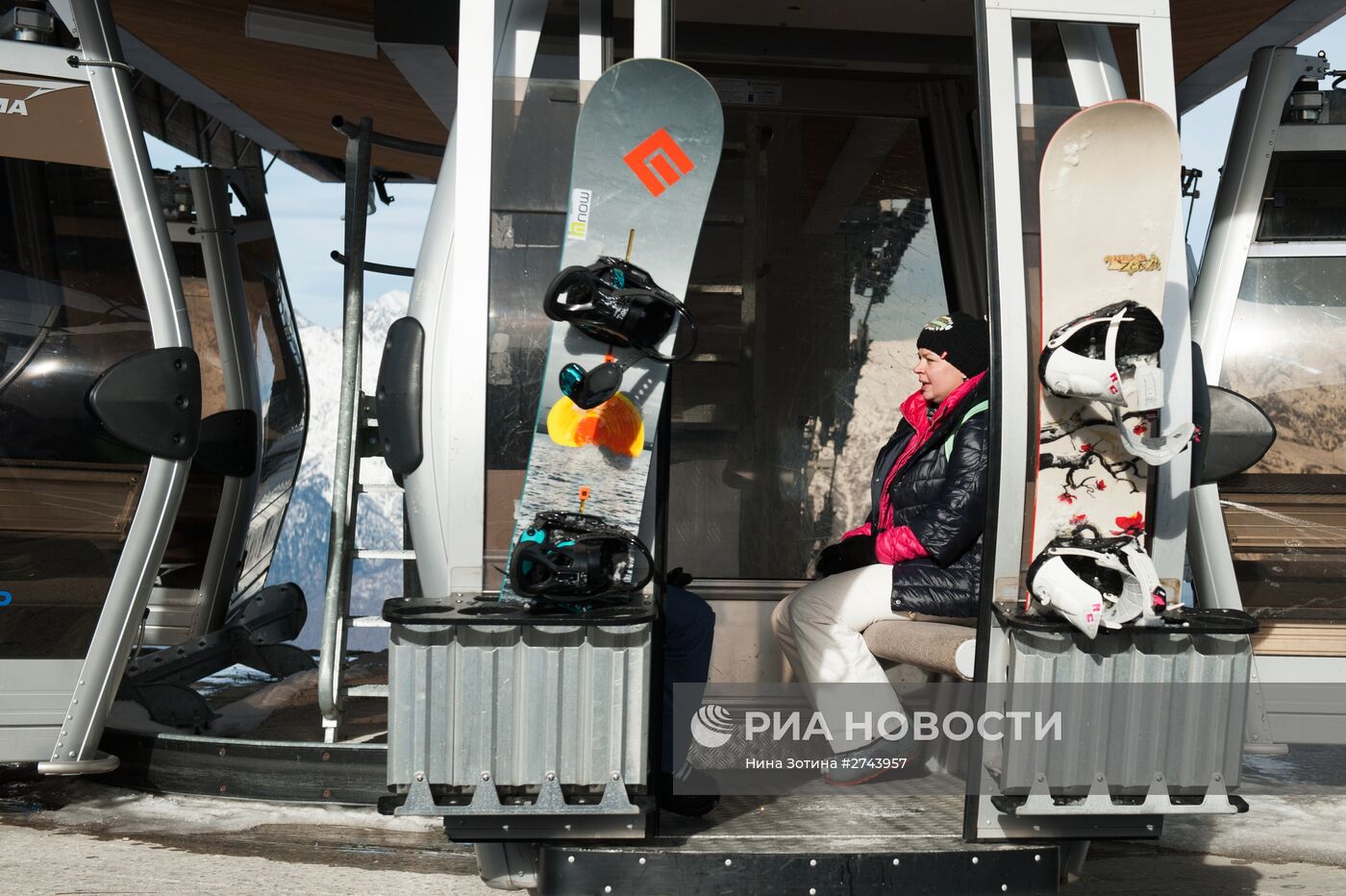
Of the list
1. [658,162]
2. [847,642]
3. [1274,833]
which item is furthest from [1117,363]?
[1274,833]

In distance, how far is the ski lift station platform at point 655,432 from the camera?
2883 mm

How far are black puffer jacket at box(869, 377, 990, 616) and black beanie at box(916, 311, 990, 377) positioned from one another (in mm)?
143

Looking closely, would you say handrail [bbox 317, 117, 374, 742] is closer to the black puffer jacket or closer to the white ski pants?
the white ski pants

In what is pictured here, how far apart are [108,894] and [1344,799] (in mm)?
4623

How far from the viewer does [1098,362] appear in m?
2.83

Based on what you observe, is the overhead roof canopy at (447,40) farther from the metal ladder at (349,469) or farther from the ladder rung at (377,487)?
the ladder rung at (377,487)

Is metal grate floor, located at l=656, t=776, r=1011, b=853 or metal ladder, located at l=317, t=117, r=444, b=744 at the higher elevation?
metal ladder, located at l=317, t=117, r=444, b=744

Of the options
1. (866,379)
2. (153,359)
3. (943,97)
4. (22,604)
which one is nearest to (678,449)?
(866,379)

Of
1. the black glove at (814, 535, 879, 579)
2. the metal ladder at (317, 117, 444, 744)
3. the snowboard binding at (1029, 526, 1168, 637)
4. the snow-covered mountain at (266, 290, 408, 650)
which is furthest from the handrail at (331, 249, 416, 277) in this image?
the snow-covered mountain at (266, 290, 408, 650)

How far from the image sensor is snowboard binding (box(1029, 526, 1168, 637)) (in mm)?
2807

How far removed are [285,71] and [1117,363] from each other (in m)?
4.31

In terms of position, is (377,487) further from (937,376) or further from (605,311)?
(605,311)

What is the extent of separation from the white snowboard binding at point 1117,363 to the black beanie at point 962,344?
41.7 inches

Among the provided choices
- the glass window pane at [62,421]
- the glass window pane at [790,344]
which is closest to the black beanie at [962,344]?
the glass window pane at [790,344]
